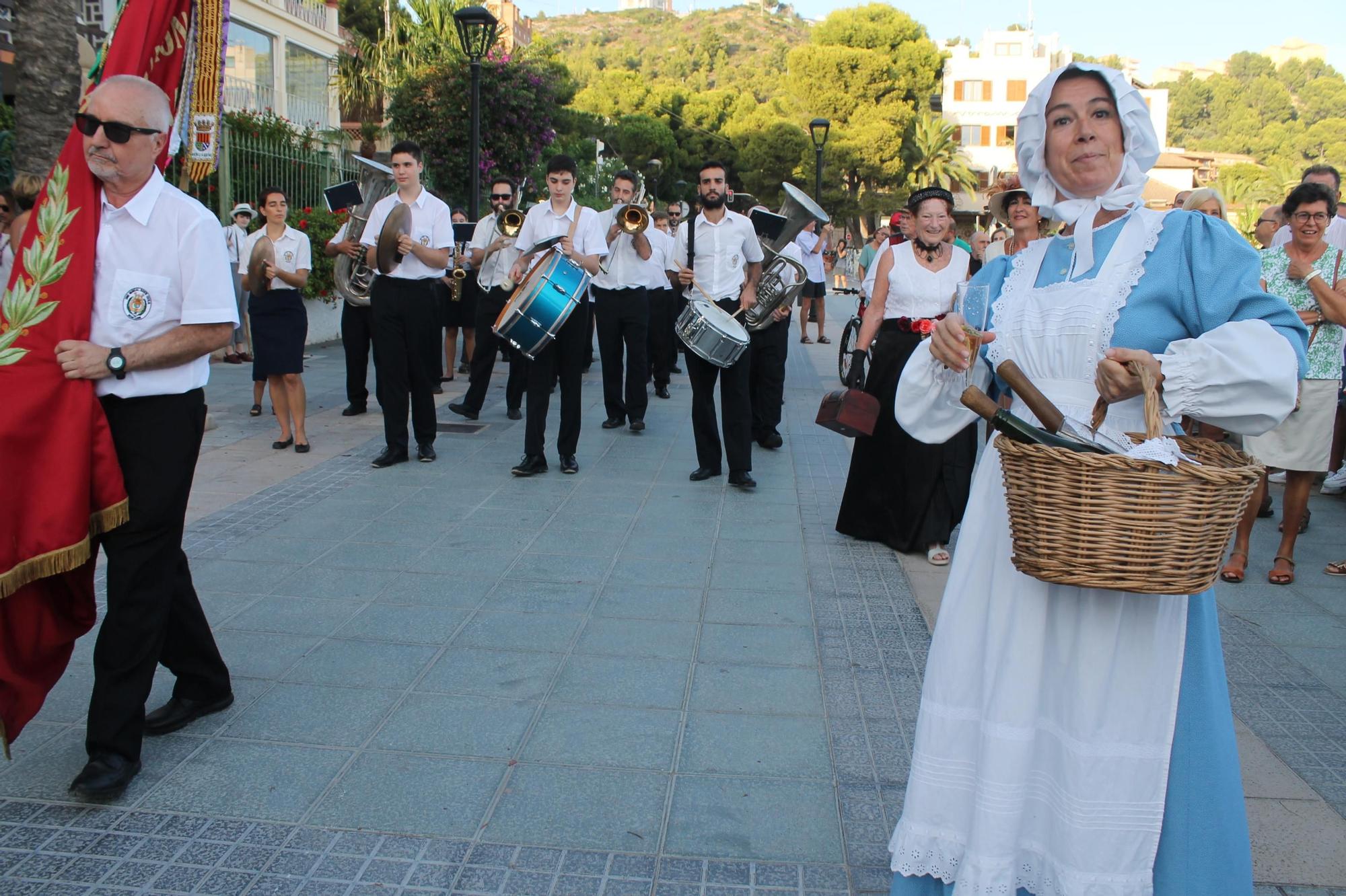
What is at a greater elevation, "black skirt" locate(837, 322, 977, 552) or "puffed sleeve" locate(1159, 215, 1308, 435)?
"puffed sleeve" locate(1159, 215, 1308, 435)

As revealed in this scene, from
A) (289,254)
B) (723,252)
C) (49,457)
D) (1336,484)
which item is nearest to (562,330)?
(723,252)

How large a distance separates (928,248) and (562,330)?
2778mm

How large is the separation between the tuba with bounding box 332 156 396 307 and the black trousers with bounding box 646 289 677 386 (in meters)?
3.28

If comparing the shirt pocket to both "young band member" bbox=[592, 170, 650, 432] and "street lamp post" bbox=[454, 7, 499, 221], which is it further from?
"street lamp post" bbox=[454, 7, 499, 221]

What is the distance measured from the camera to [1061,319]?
246 cm

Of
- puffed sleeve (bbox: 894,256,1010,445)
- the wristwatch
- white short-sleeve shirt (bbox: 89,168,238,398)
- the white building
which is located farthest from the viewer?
the white building

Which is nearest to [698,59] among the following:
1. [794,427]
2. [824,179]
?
[824,179]

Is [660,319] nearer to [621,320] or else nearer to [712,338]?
[621,320]

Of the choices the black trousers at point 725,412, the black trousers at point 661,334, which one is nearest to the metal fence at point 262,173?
the black trousers at point 661,334

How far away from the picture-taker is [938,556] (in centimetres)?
629

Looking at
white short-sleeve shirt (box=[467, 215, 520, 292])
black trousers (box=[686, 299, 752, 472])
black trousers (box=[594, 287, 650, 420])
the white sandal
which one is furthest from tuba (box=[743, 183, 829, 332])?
the white sandal

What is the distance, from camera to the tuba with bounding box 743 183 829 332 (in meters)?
8.70

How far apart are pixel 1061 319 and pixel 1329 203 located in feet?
15.4

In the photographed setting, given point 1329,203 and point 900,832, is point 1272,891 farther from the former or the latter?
point 1329,203
